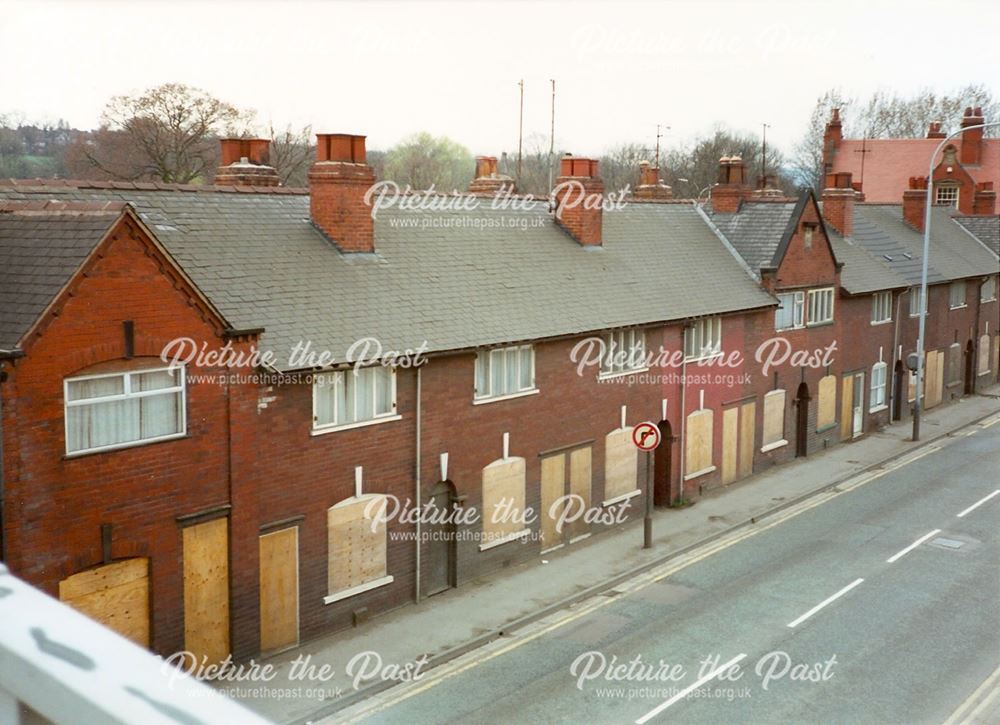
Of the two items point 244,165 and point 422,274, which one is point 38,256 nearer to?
point 244,165

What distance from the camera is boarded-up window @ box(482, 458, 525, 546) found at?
21031 millimetres

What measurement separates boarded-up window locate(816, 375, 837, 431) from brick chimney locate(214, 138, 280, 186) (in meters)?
20.0

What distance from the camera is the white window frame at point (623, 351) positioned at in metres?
24.1

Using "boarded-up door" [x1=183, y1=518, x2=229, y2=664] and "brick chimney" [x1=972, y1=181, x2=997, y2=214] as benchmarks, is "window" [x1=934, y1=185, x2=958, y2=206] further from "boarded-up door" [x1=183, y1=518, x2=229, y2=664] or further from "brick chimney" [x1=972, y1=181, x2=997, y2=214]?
"boarded-up door" [x1=183, y1=518, x2=229, y2=664]

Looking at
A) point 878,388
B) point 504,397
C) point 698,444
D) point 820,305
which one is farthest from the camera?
point 878,388

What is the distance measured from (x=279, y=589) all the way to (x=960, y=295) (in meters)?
36.8

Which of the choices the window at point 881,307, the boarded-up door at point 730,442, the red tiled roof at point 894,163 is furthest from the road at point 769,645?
the red tiled roof at point 894,163

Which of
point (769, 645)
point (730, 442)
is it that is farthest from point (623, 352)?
point (769, 645)

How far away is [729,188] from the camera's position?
3278 cm

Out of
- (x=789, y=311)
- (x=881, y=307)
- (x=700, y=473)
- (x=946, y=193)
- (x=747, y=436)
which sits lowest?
(x=700, y=473)

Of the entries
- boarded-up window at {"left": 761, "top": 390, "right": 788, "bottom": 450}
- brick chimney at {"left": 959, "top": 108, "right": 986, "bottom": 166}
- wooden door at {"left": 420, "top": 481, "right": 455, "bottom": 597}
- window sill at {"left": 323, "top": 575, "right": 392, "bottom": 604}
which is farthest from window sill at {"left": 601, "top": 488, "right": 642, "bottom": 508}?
brick chimney at {"left": 959, "top": 108, "right": 986, "bottom": 166}

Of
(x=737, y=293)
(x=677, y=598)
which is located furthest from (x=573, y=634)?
(x=737, y=293)

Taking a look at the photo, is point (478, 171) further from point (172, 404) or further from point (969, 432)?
point (969, 432)

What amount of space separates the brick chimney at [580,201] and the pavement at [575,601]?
7.72m
